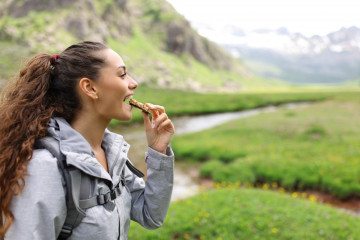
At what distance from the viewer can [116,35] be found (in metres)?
160

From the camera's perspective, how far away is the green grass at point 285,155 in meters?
15.1

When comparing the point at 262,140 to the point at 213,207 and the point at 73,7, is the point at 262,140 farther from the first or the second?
the point at 73,7

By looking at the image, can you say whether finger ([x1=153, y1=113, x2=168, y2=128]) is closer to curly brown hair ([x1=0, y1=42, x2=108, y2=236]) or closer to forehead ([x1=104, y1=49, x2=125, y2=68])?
forehead ([x1=104, y1=49, x2=125, y2=68])

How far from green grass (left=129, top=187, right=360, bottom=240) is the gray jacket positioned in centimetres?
640

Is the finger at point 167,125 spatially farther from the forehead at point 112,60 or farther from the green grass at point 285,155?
the green grass at point 285,155

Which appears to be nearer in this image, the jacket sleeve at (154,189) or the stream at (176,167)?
the jacket sleeve at (154,189)

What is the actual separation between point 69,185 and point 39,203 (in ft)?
0.80

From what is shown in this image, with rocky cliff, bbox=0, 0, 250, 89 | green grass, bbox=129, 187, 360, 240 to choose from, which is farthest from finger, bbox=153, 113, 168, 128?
rocky cliff, bbox=0, 0, 250, 89

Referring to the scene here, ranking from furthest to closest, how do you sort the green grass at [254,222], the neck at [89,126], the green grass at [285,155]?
the green grass at [285,155], the green grass at [254,222], the neck at [89,126]

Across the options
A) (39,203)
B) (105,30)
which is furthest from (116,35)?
(39,203)

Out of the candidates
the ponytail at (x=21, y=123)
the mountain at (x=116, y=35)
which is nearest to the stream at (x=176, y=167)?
the ponytail at (x=21, y=123)

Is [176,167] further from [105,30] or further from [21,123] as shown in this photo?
[105,30]

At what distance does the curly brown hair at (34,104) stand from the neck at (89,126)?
74 mm

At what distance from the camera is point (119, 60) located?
2.81 m
